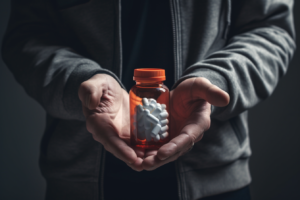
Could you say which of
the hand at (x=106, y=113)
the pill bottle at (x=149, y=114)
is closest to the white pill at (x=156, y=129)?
the pill bottle at (x=149, y=114)

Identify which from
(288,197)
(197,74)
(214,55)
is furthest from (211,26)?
(288,197)

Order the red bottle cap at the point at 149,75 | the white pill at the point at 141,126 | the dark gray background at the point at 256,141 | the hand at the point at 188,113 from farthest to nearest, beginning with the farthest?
1. the dark gray background at the point at 256,141
2. the white pill at the point at 141,126
3. the red bottle cap at the point at 149,75
4. the hand at the point at 188,113

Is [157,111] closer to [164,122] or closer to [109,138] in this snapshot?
[164,122]

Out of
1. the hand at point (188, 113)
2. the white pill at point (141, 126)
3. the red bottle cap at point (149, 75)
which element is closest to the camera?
the hand at point (188, 113)

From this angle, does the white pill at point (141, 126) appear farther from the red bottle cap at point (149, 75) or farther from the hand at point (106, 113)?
the red bottle cap at point (149, 75)

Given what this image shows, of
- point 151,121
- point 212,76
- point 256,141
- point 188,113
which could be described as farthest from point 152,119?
point 256,141

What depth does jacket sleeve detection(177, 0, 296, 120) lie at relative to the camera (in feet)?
2.54

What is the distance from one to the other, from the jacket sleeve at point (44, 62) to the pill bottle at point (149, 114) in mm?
128

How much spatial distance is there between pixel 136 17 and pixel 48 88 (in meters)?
0.45

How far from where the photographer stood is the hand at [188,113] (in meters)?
0.57

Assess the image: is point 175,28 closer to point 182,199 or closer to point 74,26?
point 74,26

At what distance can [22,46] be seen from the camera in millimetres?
984

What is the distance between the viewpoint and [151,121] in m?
0.80

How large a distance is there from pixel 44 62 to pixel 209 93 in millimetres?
643
